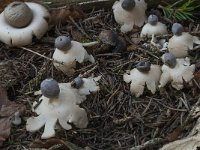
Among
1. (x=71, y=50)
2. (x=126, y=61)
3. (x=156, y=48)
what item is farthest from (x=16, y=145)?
(x=156, y=48)

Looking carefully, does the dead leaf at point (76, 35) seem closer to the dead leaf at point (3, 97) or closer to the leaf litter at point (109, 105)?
the leaf litter at point (109, 105)

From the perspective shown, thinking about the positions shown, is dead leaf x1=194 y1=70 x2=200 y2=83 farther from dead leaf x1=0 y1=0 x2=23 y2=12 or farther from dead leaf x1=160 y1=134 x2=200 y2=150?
dead leaf x1=0 y1=0 x2=23 y2=12

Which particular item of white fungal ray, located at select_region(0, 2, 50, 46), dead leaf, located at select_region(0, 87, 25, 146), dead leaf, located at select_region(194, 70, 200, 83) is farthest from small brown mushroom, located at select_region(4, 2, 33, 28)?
dead leaf, located at select_region(194, 70, 200, 83)

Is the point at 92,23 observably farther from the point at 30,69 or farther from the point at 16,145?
the point at 16,145

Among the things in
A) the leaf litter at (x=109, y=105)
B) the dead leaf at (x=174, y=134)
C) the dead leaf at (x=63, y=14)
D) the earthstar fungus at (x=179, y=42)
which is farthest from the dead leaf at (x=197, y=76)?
the dead leaf at (x=63, y=14)

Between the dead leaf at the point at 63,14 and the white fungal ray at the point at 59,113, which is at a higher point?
the dead leaf at the point at 63,14

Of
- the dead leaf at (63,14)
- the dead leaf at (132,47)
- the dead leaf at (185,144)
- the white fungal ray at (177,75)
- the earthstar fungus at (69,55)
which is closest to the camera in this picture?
the dead leaf at (185,144)

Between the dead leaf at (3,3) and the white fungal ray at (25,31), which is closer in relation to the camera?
the white fungal ray at (25,31)
